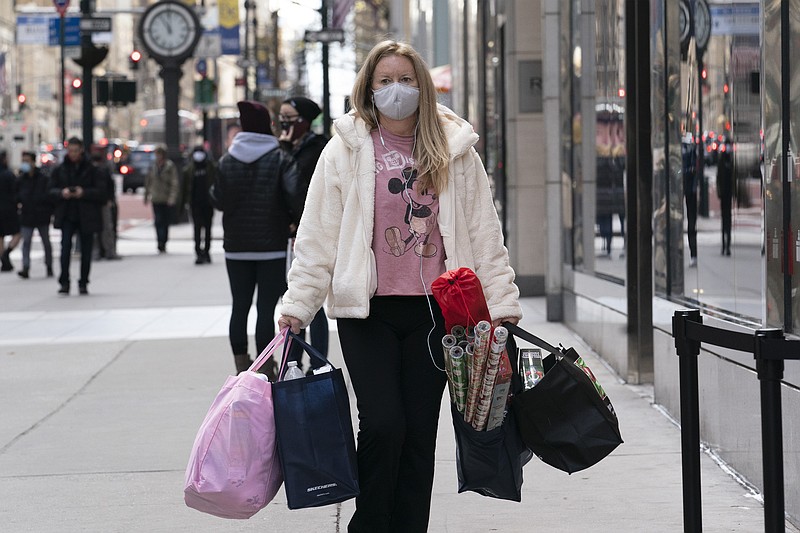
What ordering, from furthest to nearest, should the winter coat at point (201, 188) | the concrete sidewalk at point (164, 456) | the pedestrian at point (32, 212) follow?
the winter coat at point (201, 188) → the pedestrian at point (32, 212) → the concrete sidewalk at point (164, 456)

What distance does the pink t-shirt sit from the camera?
15.2ft

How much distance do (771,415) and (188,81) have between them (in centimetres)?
13732

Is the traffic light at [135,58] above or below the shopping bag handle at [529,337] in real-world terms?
above

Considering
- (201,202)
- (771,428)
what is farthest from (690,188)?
(201,202)

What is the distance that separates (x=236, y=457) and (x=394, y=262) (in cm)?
83

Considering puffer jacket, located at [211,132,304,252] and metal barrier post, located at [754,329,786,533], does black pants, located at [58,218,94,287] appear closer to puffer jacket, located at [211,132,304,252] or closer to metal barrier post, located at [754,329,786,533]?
puffer jacket, located at [211,132,304,252]

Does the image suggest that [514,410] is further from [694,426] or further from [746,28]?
[746,28]

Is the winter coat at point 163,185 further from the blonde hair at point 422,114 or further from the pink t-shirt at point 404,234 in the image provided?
the pink t-shirt at point 404,234

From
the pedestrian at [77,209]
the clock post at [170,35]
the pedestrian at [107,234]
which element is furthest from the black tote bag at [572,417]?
the clock post at [170,35]

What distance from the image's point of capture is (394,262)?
463 cm

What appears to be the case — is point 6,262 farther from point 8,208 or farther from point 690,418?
point 690,418

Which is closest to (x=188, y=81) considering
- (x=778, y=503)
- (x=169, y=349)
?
(x=169, y=349)

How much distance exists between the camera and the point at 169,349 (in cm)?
1174

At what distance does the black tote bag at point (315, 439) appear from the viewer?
4430mm
